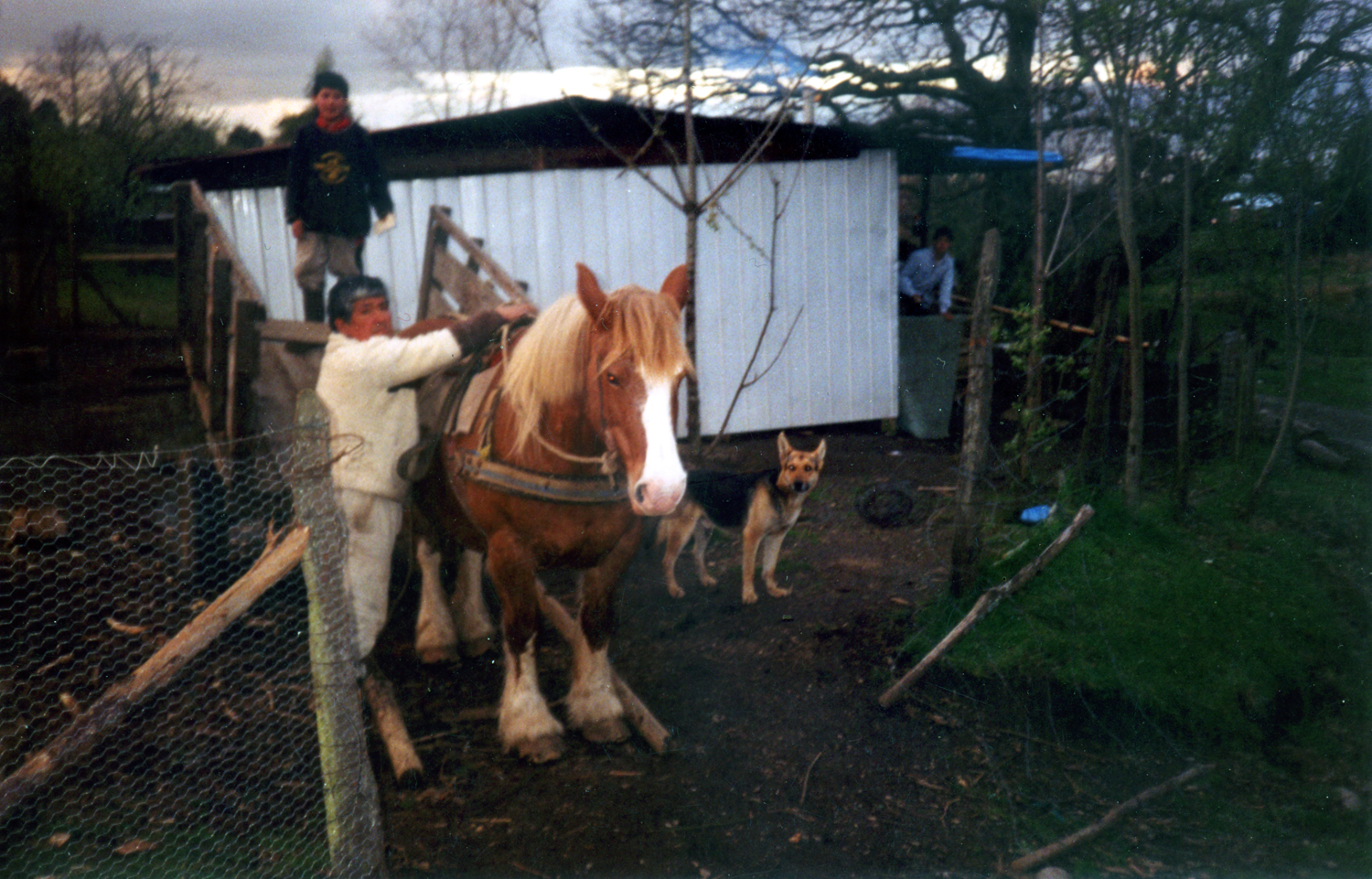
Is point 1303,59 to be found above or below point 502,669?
above

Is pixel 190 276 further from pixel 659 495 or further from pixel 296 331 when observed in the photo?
pixel 659 495

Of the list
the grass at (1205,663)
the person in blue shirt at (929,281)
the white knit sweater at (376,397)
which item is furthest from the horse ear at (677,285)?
the person in blue shirt at (929,281)

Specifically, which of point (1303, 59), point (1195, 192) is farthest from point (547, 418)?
point (1303, 59)

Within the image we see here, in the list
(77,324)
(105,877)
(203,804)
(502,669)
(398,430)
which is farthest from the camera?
(77,324)

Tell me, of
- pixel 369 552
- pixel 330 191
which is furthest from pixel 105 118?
pixel 369 552

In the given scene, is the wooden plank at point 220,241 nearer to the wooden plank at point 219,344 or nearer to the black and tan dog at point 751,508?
the wooden plank at point 219,344

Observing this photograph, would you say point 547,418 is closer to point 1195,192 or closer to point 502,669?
point 502,669

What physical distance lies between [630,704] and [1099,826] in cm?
Result: 200

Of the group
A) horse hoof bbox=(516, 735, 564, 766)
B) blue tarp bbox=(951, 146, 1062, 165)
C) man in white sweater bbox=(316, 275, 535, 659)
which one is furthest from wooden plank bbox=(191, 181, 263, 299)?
blue tarp bbox=(951, 146, 1062, 165)

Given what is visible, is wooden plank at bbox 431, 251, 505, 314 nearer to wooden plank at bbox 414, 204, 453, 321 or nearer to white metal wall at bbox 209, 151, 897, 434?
wooden plank at bbox 414, 204, 453, 321

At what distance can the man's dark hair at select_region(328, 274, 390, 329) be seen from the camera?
413 centimetres

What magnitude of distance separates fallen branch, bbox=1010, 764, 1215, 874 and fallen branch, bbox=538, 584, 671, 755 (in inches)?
59.3

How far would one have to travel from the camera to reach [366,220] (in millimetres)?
5254

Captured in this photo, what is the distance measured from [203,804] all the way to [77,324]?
10.5 ft
